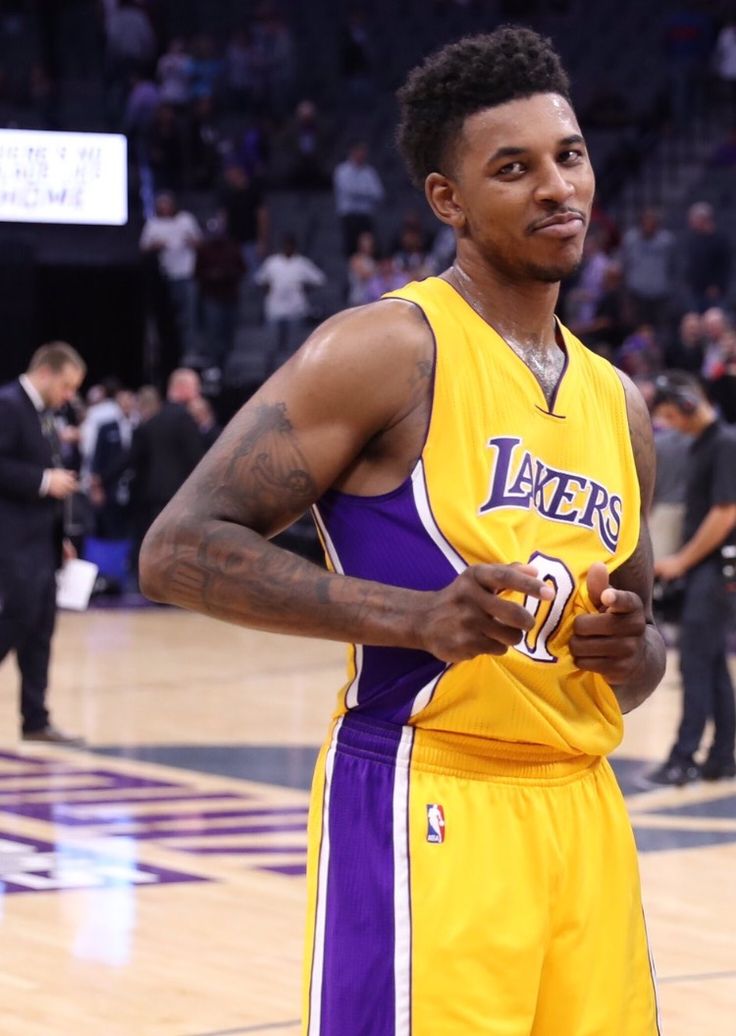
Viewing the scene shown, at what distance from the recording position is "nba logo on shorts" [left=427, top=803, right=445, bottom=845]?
2420 millimetres

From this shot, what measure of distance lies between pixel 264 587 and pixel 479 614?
11.7 inches

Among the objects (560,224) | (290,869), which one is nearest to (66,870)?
(290,869)

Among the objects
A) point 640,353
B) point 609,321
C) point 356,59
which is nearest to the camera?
point 640,353

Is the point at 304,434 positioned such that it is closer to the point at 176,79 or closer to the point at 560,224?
the point at 560,224

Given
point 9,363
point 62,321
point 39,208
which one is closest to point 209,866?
point 39,208

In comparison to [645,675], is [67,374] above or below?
above

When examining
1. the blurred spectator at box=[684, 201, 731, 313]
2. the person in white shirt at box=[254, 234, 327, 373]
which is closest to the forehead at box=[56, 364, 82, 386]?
the blurred spectator at box=[684, 201, 731, 313]

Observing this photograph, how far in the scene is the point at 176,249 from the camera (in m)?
19.2

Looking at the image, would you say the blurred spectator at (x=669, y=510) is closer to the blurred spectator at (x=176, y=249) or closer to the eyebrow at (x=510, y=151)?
the eyebrow at (x=510, y=151)

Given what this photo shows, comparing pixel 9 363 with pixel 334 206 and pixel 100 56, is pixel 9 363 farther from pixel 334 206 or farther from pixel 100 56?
pixel 100 56

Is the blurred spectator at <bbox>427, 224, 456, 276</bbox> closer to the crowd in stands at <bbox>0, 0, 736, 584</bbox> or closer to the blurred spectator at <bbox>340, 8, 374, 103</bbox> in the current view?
the crowd in stands at <bbox>0, 0, 736, 584</bbox>

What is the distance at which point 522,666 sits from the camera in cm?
242

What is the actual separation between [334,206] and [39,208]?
5.85 m

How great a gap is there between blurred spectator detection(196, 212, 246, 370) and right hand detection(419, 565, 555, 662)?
16.5 m
